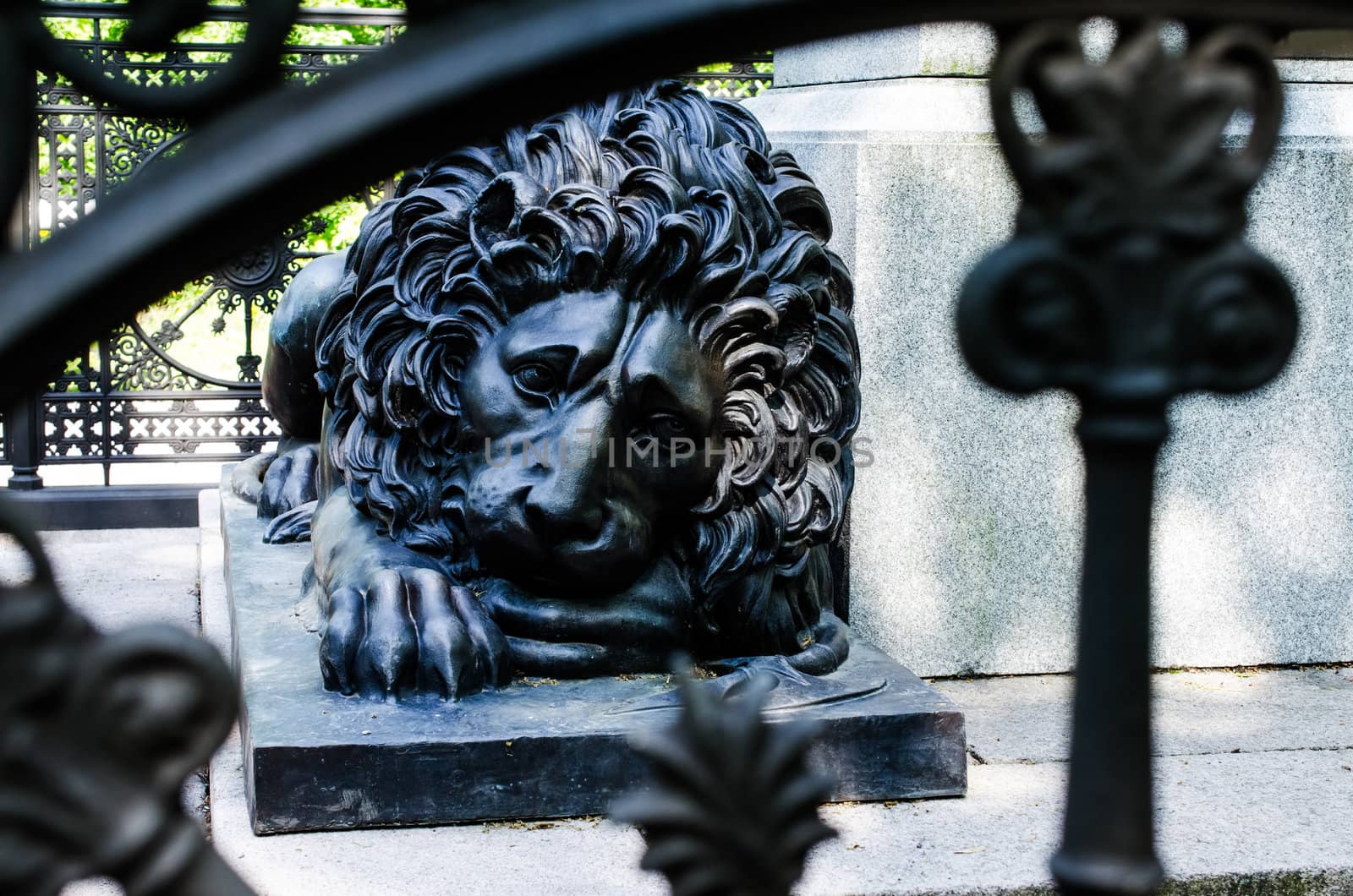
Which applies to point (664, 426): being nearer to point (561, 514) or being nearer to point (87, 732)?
point (561, 514)

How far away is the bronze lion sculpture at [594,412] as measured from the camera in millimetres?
3189

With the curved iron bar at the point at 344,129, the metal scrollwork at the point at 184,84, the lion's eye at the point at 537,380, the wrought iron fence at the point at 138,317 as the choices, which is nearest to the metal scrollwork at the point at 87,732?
the curved iron bar at the point at 344,129

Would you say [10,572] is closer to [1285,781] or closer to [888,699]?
[888,699]

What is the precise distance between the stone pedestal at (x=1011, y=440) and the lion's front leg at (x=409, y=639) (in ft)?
4.63

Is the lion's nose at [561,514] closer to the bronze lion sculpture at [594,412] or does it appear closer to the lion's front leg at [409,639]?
the bronze lion sculpture at [594,412]

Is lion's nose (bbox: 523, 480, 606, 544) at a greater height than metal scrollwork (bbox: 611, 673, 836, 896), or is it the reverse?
metal scrollwork (bbox: 611, 673, 836, 896)

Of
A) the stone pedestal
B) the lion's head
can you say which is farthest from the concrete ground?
the lion's head

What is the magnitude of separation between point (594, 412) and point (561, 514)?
0.23 metres

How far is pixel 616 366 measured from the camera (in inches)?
127

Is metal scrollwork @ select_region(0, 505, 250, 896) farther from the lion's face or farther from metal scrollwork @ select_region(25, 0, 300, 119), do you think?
the lion's face

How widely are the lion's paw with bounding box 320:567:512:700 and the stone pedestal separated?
55.8 inches

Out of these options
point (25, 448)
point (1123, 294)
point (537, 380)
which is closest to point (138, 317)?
point (25, 448)

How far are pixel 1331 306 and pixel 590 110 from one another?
2330 millimetres

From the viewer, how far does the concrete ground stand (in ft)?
8.96
